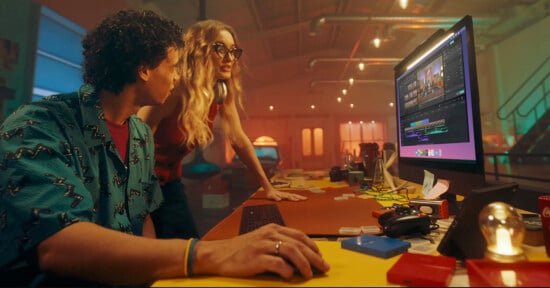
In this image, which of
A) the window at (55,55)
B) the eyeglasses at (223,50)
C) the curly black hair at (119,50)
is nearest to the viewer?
the curly black hair at (119,50)

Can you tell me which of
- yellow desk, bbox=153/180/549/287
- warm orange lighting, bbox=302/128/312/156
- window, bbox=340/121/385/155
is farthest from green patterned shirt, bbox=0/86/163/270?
window, bbox=340/121/385/155

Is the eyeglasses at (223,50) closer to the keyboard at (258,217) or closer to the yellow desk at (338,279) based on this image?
the keyboard at (258,217)

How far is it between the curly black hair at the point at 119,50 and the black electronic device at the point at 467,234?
3.65 ft

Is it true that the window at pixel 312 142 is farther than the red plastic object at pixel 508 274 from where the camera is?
Yes

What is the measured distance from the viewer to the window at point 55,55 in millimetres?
2916

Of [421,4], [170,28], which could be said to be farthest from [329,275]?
[421,4]

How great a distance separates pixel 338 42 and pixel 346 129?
11.6ft

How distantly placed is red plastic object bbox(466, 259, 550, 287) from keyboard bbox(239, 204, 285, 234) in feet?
1.81

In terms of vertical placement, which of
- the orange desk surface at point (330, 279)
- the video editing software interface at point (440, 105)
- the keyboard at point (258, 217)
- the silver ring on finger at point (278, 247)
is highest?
the video editing software interface at point (440, 105)

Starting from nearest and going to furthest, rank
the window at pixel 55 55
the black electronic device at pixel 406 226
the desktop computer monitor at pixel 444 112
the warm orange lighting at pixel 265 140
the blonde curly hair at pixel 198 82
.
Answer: the black electronic device at pixel 406 226
the desktop computer monitor at pixel 444 112
the blonde curly hair at pixel 198 82
the window at pixel 55 55
the warm orange lighting at pixel 265 140

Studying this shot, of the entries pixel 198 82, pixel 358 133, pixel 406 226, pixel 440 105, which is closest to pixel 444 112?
pixel 440 105

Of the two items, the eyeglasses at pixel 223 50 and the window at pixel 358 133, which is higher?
the window at pixel 358 133

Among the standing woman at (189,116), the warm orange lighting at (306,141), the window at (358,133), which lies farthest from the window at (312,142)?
the standing woman at (189,116)

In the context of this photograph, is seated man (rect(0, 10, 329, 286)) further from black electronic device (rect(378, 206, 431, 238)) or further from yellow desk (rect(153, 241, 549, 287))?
black electronic device (rect(378, 206, 431, 238))
